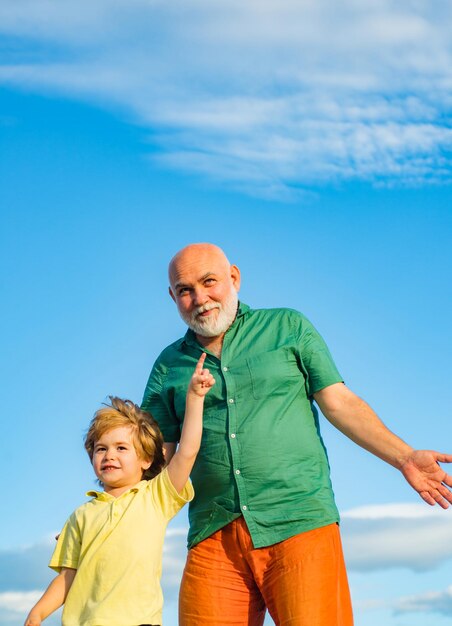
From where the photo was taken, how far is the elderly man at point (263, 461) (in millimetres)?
5891

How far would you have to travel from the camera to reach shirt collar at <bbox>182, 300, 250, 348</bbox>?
643cm

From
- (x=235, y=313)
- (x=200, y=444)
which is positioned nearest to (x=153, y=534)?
(x=200, y=444)

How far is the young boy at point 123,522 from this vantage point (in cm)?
557

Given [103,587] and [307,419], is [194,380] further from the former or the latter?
[103,587]

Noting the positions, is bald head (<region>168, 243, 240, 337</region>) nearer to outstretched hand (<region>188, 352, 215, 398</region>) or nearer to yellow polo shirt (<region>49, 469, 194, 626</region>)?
outstretched hand (<region>188, 352, 215, 398</region>)

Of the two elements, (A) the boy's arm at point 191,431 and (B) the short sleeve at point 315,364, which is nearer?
(A) the boy's arm at point 191,431

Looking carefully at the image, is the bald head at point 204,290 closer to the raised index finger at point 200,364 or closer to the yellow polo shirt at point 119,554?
the raised index finger at point 200,364

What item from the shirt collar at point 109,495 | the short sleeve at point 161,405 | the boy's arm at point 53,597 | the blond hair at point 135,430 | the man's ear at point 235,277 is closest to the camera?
the boy's arm at point 53,597

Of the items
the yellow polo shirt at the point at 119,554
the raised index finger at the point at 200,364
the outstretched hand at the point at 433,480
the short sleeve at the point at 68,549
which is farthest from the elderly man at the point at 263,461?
the short sleeve at the point at 68,549

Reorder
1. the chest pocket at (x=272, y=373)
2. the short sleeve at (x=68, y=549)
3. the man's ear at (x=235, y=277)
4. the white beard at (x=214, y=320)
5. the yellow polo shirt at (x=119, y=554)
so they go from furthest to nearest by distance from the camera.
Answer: the man's ear at (x=235, y=277) → the white beard at (x=214, y=320) → the chest pocket at (x=272, y=373) → the short sleeve at (x=68, y=549) → the yellow polo shirt at (x=119, y=554)

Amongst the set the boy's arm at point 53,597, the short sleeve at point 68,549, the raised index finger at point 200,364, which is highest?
the raised index finger at point 200,364

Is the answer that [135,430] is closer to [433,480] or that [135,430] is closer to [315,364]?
[315,364]

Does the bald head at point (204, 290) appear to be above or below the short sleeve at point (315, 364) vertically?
above

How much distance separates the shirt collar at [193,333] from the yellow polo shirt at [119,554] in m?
0.89
